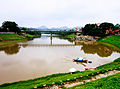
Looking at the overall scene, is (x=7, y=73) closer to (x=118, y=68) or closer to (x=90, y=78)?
(x=90, y=78)

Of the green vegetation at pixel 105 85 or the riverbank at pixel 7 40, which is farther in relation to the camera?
the riverbank at pixel 7 40

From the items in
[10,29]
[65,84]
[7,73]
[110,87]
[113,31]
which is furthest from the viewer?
[10,29]

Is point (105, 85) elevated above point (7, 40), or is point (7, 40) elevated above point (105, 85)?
point (7, 40)

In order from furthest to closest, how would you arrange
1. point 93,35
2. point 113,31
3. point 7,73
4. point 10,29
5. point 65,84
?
point 10,29 < point 93,35 < point 113,31 < point 7,73 < point 65,84

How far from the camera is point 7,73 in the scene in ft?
58.4

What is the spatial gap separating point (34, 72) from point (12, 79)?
3.99m

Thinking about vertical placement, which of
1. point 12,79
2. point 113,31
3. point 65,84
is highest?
point 113,31

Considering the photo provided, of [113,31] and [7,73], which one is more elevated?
[113,31]

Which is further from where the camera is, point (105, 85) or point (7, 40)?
point (7, 40)

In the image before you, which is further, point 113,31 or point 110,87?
point 113,31

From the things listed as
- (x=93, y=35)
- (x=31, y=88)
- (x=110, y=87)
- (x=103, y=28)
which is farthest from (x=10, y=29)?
(x=110, y=87)

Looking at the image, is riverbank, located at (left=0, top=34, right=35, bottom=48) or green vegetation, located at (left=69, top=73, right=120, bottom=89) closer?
green vegetation, located at (left=69, top=73, right=120, bottom=89)

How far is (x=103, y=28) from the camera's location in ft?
246

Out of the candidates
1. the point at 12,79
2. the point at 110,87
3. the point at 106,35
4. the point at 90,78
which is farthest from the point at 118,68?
the point at 106,35
